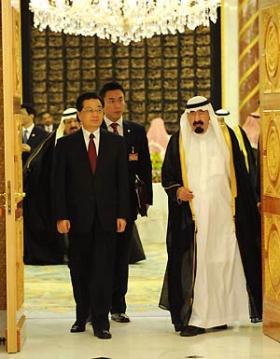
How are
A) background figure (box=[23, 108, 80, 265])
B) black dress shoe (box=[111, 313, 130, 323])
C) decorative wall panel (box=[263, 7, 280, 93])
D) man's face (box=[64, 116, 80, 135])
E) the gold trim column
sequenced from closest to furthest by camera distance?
decorative wall panel (box=[263, 7, 280, 93]), black dress shoe (box=[111, 313, 130, 323]), background figure (box=[23, 108, 80, 265]), man's face (box=[64, 116, 80, 135]), the gold trim column

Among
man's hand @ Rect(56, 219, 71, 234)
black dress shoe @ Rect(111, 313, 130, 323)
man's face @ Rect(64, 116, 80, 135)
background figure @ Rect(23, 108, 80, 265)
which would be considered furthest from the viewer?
man's face @ Rect(64, 116, 80, 135)

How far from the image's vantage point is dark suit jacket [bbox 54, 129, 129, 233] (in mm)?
6859

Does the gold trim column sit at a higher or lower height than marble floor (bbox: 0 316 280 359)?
higher

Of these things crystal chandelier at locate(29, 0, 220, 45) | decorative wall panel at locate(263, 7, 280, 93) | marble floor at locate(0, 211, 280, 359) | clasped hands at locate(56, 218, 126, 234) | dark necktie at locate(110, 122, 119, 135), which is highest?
crystal chandelier at locate(29, 0, 220, 45)

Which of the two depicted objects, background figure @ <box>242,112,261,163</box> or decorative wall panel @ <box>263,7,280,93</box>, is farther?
background figure @ <box>242,112,261,163</box>

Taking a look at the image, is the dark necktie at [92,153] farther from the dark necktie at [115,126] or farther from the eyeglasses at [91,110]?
the dark necktie at [115,126]

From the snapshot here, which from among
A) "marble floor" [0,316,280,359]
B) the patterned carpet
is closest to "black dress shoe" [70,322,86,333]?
"marble floor" [0,316,280,359]

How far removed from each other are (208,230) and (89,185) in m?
0.89

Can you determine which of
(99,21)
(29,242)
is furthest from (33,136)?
(99,21)

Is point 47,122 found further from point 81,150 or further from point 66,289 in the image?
point 81,150

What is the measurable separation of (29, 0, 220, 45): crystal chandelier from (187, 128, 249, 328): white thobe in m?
6.29

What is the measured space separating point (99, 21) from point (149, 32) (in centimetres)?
77

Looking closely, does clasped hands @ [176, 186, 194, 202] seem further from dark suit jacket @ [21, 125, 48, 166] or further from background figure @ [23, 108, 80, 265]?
dark suit jacket @ [21, 125, 48, 166]

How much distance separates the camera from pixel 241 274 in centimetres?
711
